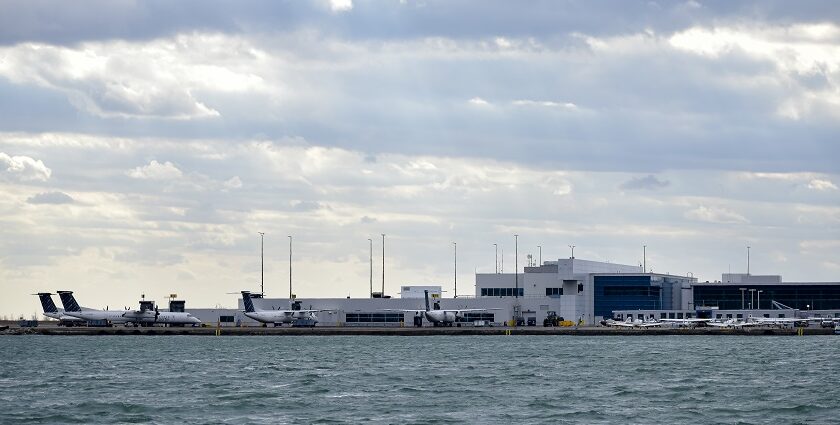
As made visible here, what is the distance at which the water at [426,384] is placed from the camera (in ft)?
223

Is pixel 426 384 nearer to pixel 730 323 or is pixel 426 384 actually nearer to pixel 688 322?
pixel 730 323

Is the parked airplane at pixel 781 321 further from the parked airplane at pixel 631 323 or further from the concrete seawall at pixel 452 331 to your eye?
the parked airplane at pixel 631 323

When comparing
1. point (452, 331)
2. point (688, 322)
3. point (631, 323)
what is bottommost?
point (452, 331)

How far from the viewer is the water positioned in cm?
6800

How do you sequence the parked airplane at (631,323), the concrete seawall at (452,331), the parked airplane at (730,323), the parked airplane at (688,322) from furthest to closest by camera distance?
the parked airplane at (688,322)
the parked airplane at (631,323)
the parked airplane at (730,323)
the concrete seawall at (452,331)

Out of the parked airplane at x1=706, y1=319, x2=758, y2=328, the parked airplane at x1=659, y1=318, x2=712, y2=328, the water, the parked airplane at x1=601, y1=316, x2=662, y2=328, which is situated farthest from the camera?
the parked airplane at x1=659, y1=318, x2=712, y2=328

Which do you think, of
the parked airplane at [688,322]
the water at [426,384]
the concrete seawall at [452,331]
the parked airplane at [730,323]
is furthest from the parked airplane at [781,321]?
the water at [426,384]

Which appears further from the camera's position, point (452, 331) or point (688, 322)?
point (688, 322)

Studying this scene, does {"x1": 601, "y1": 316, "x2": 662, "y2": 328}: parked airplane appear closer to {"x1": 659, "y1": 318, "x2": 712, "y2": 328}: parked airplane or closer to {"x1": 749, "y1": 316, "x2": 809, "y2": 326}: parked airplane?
{"x1": 659, "y1": 318, "x2": 712, "y2": 328}: parked airplane

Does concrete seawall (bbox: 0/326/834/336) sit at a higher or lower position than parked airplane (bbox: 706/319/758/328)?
lower

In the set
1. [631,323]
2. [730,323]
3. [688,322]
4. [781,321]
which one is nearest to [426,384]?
[631,323]

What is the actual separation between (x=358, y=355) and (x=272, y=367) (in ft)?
68.6

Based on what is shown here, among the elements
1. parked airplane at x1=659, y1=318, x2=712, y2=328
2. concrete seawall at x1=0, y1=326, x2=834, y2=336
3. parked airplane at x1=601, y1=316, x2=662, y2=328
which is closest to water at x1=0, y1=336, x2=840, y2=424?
concrete seawall at x1=0, y1=326, x2=834, y2=336

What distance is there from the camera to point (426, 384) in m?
85.7
